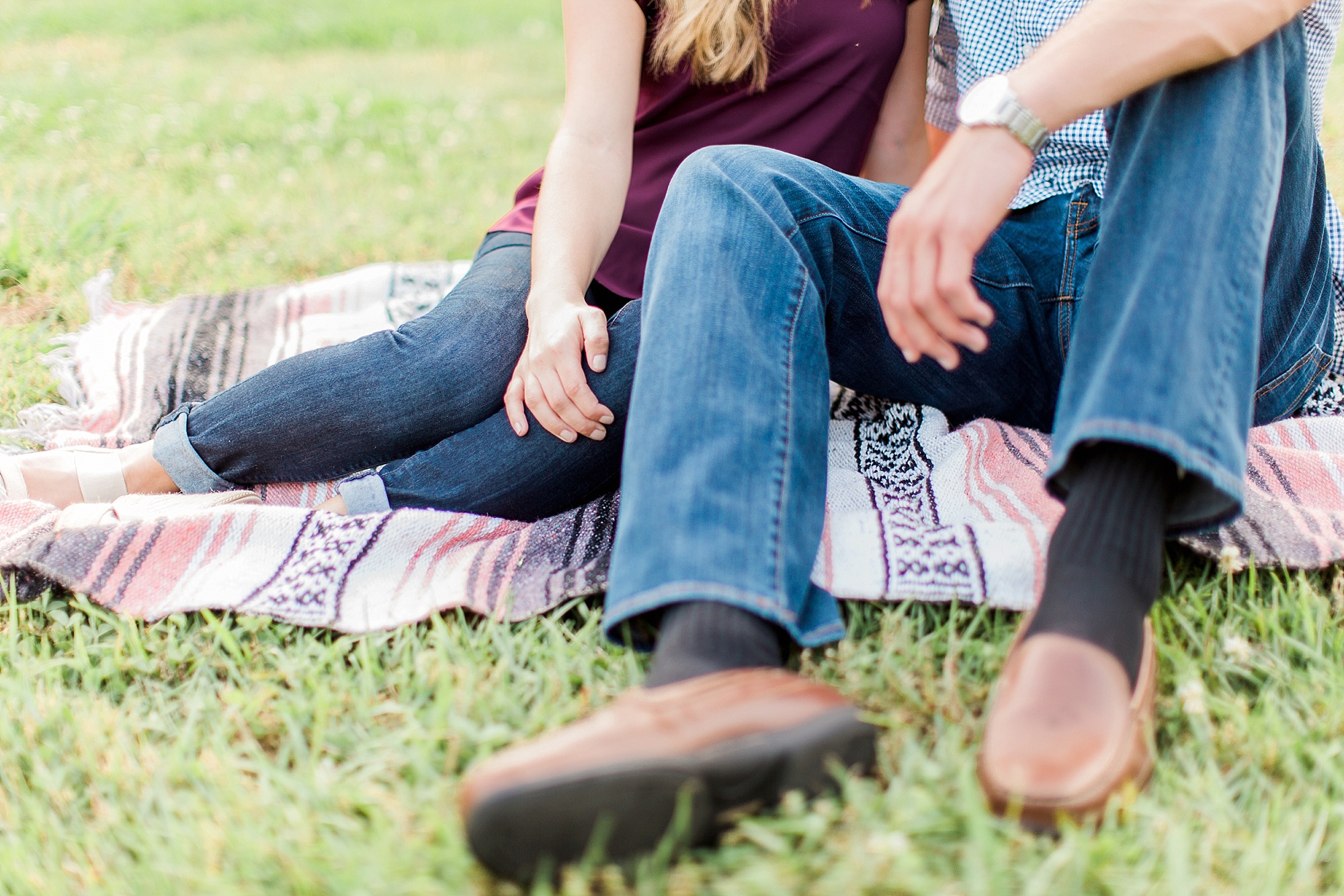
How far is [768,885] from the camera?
2.52 ft

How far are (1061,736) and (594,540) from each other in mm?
755

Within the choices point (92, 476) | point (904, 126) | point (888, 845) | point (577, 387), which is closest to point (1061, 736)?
point (888, 845)

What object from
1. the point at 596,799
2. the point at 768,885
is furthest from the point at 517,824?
the point at 768,885

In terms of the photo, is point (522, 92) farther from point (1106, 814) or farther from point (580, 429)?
point (1106, 814)

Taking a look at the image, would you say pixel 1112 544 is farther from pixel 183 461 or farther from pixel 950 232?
pixel 183 461

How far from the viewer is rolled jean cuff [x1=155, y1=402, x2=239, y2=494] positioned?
1589mm

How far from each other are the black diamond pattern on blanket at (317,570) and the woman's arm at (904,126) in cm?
117

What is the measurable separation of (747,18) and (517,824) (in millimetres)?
1381

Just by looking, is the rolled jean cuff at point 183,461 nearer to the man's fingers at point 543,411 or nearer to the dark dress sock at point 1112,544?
the man's fingers at point 543,411

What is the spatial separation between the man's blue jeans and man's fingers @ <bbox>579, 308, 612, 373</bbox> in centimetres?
22

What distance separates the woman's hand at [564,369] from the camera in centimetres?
143

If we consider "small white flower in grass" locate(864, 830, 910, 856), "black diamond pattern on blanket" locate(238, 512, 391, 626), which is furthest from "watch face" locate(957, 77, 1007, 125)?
"black diamond pattern on blanket" locate(238, 512, 391, 626)

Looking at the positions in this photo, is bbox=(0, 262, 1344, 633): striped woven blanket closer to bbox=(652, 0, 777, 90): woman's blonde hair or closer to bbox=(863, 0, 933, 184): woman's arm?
bbox=(863, 0, 933, 184): woman's arm

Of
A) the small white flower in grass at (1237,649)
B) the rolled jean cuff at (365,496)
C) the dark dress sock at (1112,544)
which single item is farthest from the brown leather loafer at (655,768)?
the rolled jean cuff at (365,496)
